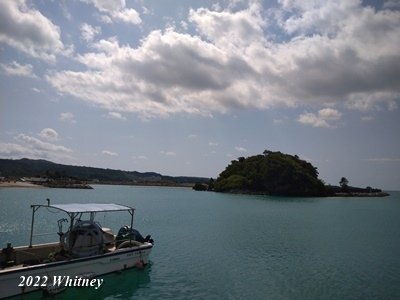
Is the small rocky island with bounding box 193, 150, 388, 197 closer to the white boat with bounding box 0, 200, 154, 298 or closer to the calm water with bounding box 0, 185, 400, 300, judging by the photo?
the calm water with bounding box 0, 185, 400, 300

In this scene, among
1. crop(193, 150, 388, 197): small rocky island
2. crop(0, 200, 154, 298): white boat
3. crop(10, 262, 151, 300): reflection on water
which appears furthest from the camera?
crop(193, 150, 388, 197): small rocky island

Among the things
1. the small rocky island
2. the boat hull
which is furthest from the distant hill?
the boat hull

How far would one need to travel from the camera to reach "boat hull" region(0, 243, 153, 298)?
20.4 meters

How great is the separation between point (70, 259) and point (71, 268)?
2.00 feet

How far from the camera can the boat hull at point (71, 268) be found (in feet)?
66.9

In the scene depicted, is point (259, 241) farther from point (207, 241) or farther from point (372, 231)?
point (372, 231)

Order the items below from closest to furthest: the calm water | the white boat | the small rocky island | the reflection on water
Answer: the white boat, the reflection on water, the calm water, the small rocky island

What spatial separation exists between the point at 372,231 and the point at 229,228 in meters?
23.5

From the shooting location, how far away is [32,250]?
25672 millimetres

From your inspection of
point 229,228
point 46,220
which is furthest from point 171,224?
point 46,220

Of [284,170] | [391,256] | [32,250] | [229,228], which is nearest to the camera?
[32,250]

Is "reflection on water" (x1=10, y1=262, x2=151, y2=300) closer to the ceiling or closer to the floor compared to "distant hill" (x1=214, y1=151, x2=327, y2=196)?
closer to the floor

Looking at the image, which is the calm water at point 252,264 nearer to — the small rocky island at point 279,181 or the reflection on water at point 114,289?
the reflection on water at point 114,289

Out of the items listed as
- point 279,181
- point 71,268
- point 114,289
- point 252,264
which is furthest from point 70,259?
point 279,181
